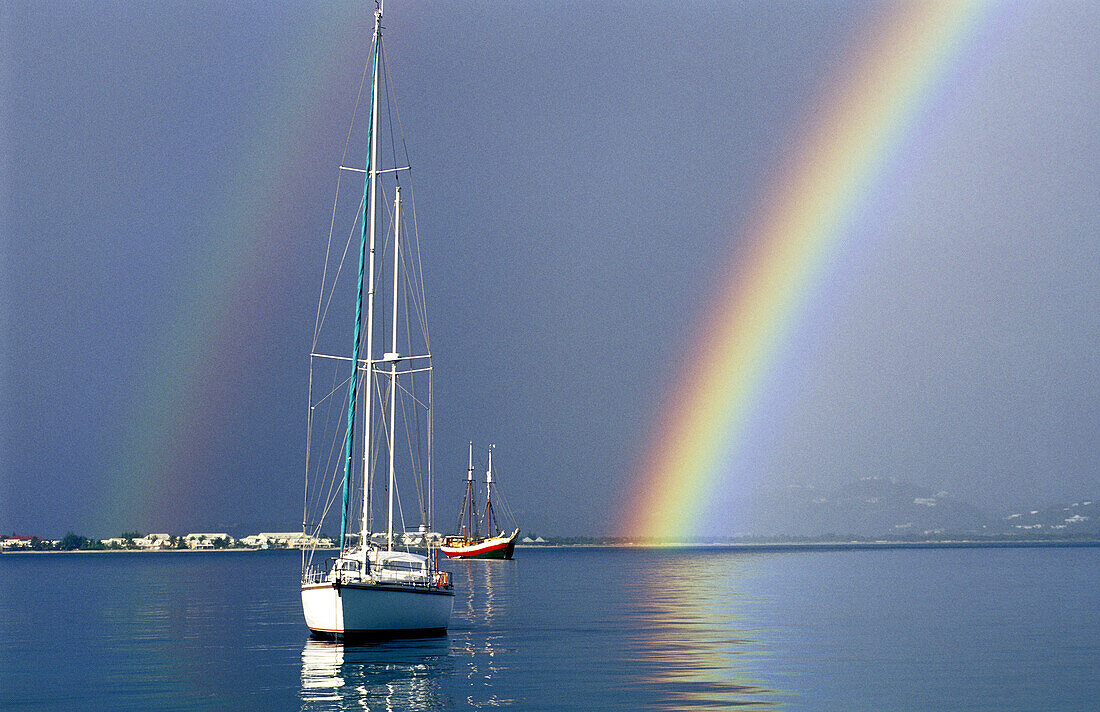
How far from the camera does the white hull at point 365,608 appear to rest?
167 ft

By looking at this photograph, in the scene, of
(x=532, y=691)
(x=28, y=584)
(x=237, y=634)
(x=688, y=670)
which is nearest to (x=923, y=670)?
(x=688, y=670)

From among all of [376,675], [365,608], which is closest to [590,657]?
[365,608]

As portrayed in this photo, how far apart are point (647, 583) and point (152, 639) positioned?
79738 millimetres

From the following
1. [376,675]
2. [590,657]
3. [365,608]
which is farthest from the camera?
[590,657]

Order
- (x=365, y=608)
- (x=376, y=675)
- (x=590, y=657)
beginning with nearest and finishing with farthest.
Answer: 1. (x=376, y=675)
2. (x=365, y=608)
3. (x=590, y=657)

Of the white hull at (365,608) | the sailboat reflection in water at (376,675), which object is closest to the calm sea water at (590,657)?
the sailboat reflection in water at (376,675)

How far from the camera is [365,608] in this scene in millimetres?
50938

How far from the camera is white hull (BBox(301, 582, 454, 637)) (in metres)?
50.8

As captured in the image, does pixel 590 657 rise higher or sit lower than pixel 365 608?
lower

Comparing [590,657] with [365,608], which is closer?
[365,608]

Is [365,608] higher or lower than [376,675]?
higher

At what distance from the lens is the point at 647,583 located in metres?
136

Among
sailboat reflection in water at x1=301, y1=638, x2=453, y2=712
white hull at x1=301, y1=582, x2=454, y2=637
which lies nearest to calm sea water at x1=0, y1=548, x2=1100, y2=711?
sailboat reflection in water at x1=301, y1=638, x2=453, y2=712

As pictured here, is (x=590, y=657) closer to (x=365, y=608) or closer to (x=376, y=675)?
(x=365, y=608)
